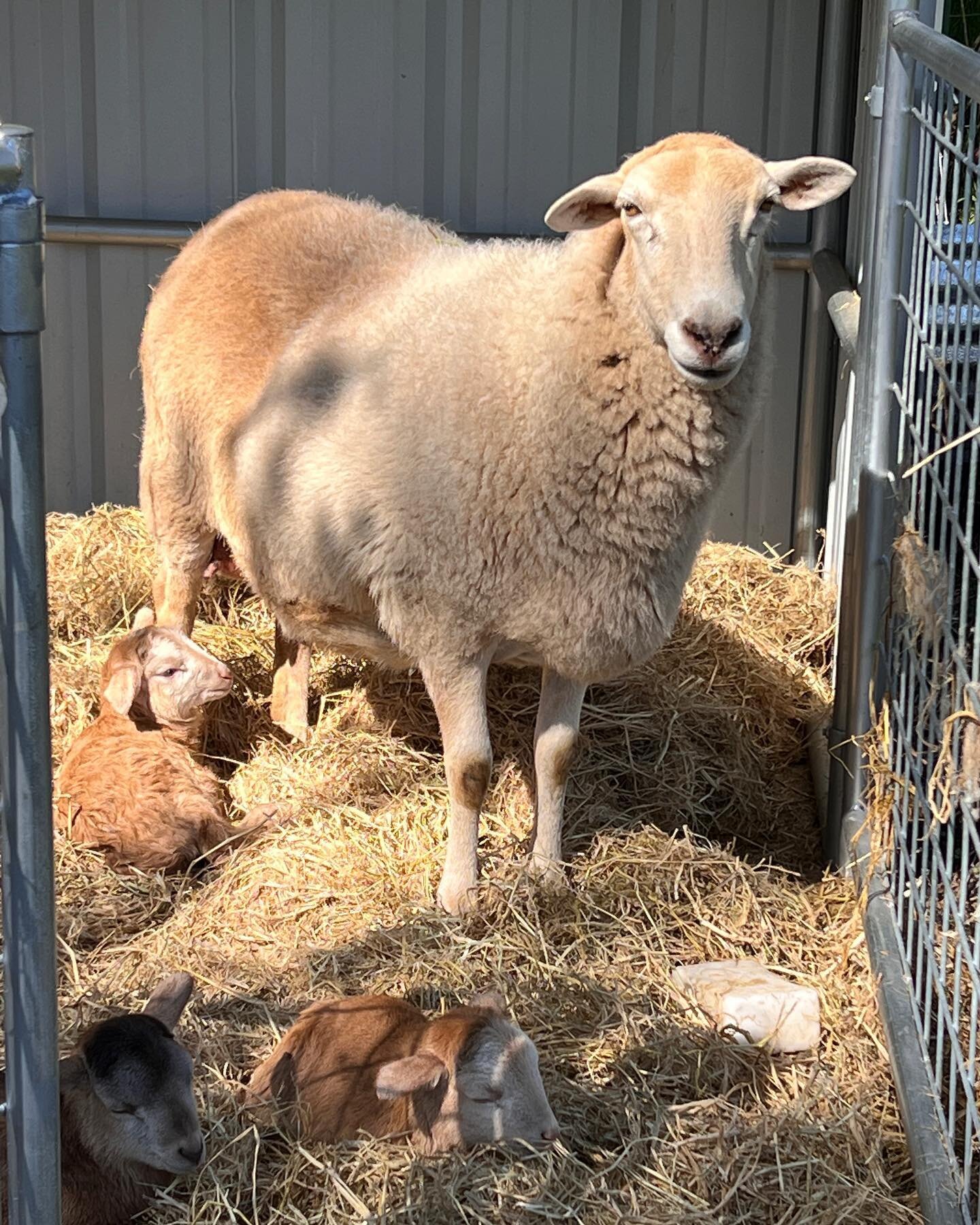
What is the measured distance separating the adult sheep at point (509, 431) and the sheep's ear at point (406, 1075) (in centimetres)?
127

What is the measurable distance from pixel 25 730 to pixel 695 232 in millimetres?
2083

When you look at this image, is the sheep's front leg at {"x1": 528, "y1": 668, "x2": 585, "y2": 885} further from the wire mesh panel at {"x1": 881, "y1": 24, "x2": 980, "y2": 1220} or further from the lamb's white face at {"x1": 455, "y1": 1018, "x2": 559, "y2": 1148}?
the lamb's white face at {"x1": 455, "y1": 1018, "x2": 559, "y2": 1148}

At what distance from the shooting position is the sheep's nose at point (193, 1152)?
2.94m

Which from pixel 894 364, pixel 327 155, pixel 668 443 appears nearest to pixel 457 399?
pixel 668 443

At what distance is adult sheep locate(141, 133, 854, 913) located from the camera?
3689 millimetres

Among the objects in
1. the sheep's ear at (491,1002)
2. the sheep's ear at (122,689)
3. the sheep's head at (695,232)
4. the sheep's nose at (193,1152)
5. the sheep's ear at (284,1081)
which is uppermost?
the sheep's head at (695,232)

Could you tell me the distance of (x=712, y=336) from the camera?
3477 millimetres

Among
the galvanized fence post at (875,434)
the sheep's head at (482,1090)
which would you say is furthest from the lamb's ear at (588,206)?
the sheep's head at (482,1090)

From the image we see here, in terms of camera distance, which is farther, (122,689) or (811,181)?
(122,689)

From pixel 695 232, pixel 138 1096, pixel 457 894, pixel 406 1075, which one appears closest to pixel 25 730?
pixel 138 1096

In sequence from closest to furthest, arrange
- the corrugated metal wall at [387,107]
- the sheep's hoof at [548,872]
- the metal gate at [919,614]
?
the metal gate at [919,614]
the sheep's hoof at [548,872]
the corrugated metal wall at [387,107]

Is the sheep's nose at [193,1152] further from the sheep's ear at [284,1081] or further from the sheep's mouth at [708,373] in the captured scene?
the sheep's mouth at [708,373]

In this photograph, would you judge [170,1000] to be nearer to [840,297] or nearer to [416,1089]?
[416,1089]

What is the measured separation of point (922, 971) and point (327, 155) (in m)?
4.27
